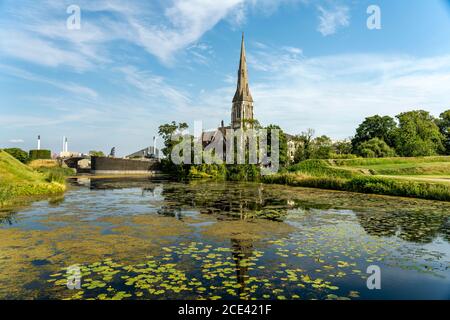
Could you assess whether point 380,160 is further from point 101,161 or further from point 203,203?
point 101,161

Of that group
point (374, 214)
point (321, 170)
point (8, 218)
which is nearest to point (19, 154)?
point (8, 218)

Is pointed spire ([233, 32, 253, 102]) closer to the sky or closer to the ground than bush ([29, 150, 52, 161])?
closer to the sky

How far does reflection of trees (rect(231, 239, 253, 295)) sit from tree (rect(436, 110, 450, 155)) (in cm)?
7459

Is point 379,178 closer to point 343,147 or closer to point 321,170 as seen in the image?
point 321,170

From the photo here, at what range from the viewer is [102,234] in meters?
10.7

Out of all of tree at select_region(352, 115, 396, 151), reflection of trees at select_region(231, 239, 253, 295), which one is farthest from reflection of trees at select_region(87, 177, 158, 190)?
tree at select_region(352, 115, 396, 151)

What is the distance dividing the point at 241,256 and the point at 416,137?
213 feet

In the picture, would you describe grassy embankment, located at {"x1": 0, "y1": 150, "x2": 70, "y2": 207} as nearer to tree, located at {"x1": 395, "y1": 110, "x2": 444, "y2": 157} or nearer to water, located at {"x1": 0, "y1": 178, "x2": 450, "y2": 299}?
water, located at {"x1": 0, "y1": 178, "x2": 450, "y2": 299}

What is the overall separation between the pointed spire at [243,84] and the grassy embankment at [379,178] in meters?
50.2

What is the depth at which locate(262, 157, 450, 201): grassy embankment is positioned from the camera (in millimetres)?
21750

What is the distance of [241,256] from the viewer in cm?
838

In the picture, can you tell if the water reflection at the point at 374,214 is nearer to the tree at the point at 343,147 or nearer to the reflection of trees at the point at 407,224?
the reflection of trees at the point at 407,224
